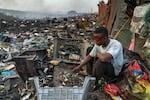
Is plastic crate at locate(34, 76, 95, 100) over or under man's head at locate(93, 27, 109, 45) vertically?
under

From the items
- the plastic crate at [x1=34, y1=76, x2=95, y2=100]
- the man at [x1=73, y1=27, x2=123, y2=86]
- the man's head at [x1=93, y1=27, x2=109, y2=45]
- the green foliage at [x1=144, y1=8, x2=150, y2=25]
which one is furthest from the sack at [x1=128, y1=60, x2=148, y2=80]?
the green foliage at [x1=144, y1=8, x2=150, y2=25]

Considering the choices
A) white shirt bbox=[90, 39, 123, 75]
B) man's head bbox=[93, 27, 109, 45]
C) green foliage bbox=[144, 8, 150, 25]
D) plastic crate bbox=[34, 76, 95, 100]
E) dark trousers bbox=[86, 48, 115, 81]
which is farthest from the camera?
green foliage bbox=[144, 8, 150, 25]

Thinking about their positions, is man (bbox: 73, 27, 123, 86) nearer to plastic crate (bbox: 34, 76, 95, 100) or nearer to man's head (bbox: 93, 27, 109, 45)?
man's head (bbox: 93, 27, 109, 45)

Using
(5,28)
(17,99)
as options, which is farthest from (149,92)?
(5,28)

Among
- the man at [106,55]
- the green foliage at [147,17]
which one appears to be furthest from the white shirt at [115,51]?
the green foliage at [147,17]

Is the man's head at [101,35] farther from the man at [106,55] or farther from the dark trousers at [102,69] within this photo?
the dark trousers at [102,69]

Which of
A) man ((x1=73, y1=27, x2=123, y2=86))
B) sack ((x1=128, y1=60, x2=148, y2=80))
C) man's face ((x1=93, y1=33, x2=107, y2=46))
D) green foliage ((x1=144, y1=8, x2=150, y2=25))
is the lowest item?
sack ((x1=128, y1=60, x2=148, y2=80))

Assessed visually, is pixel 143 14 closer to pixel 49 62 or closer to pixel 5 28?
pixel 49 62

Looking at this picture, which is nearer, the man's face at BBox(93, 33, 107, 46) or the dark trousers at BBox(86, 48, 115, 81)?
the man's face at BBox(93, 33, 107, 46)

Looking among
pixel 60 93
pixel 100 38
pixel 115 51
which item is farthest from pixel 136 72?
pixel 60 93

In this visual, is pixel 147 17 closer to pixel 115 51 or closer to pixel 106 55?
pixel 115 51
